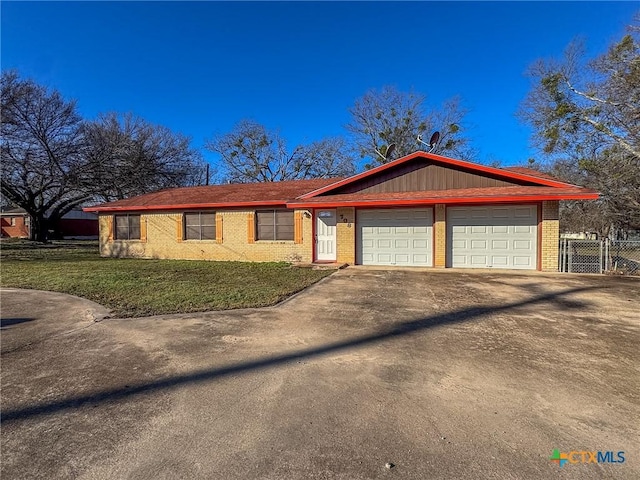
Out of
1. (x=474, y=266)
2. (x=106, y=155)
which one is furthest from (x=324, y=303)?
(x=106, y=155)

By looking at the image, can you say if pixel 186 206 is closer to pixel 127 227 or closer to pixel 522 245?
pixel 127 227

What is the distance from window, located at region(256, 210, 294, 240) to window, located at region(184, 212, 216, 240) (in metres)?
2.21

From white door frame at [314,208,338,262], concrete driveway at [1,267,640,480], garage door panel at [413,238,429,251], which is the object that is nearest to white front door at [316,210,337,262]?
white door frame at [314,208,338,262]

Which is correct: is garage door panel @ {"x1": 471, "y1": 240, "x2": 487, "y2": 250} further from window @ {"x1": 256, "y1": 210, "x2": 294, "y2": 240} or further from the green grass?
window @ {"x1": 256, "y1": 210, "x2": 294, "y2": 240}

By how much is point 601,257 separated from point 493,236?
9.75 feet

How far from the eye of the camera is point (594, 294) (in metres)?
7.43

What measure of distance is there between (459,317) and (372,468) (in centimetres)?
396

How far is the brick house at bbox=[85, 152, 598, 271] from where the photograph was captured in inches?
436

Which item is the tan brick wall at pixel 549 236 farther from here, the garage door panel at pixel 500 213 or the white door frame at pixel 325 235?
the white door frame at pixel 325 235

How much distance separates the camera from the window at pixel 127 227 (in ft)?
54.0

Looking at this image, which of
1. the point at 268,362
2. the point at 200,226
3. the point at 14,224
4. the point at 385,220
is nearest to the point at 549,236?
the point at 385,220

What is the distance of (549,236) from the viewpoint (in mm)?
10812

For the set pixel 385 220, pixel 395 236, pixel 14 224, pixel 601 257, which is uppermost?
pixel 14 224

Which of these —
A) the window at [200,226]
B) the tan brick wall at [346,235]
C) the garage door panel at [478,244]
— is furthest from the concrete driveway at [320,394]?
the window at [200,226]
